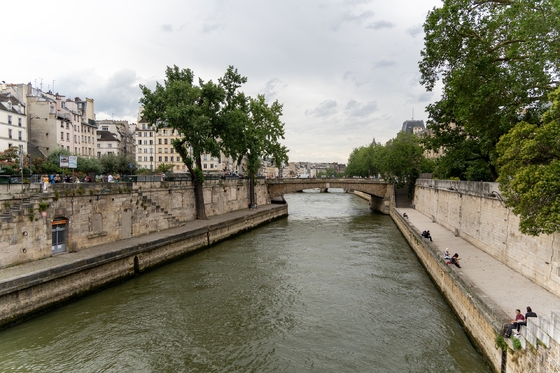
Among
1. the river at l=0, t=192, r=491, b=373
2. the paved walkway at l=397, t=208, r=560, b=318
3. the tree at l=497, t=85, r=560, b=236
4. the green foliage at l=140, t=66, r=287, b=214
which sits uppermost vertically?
the green foliage at l=140, t=66, r=287, b=214

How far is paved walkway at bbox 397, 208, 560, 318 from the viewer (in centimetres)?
1135

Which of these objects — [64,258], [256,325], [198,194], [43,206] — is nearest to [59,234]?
[64,258]

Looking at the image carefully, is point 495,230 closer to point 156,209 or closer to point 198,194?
point 156,209

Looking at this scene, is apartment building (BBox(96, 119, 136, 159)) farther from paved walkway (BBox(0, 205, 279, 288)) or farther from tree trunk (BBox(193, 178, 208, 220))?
paved walkway (BBox(0, 205, 279, 288))

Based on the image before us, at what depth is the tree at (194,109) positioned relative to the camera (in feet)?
86.9

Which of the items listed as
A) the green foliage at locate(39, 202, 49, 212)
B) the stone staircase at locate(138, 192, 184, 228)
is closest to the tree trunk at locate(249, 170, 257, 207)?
the stone staircase at locate(138, 192, 184, 228)

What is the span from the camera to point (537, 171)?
36.1 ft

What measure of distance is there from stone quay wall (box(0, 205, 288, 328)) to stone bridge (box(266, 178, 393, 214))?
85.3 ft

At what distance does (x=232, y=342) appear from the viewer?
1216 cm

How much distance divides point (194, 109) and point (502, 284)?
2143 cm

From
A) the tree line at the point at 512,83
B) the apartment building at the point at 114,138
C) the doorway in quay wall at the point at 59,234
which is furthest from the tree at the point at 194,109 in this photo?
the apartment building at the point at 114,138

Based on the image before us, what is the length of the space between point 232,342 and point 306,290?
5748 millimetres

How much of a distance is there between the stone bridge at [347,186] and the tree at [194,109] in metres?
21.2

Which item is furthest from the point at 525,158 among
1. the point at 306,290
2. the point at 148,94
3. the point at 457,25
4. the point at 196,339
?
the point at 148,94
